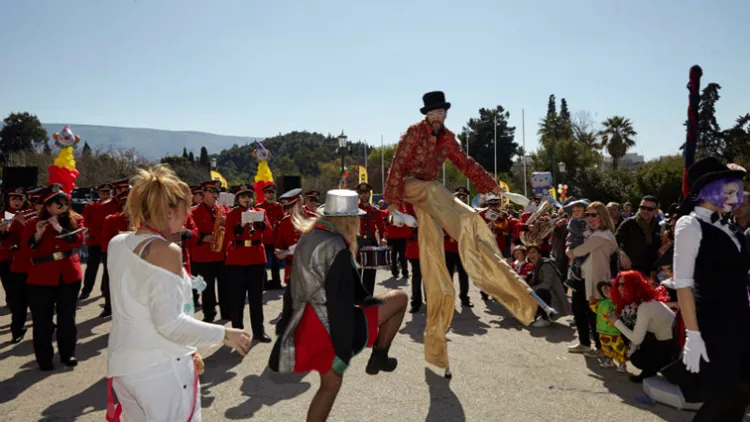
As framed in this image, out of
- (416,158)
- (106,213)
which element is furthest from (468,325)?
(106,213)

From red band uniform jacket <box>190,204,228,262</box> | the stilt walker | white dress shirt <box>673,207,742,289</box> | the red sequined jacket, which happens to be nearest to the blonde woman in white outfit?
white dress shirt <box>673,207,742,289</box>

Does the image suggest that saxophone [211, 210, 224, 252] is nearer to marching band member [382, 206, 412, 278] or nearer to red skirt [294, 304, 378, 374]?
red skirt [294, 304, 378, 374]

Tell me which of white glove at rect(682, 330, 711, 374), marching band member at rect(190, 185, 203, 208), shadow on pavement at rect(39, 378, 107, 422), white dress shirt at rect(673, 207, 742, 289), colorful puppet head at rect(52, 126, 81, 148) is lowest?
shadow on pavement at rect(39, 378, 107, 422)

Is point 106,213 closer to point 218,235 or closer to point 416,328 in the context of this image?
point 218,235

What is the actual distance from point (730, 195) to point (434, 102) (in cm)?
281

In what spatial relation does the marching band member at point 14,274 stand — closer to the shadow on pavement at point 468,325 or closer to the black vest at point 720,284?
the shadow on pavement at point 468,325

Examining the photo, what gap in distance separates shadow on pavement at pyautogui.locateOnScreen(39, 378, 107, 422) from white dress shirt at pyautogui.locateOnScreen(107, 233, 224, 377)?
2.66m

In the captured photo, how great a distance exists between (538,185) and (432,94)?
1663 mm

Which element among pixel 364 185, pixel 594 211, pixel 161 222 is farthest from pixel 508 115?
pixel 161 222

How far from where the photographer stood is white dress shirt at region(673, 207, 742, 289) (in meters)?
3.02

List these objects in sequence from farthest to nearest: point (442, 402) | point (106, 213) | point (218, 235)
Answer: point (106, 213)
point (218, 235)
point (442, 402)

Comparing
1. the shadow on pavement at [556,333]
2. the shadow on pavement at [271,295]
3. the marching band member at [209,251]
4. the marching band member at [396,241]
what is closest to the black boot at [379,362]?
the shadow on pavement at [556,333]

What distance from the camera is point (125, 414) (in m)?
2.64

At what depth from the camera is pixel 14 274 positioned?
750cm
